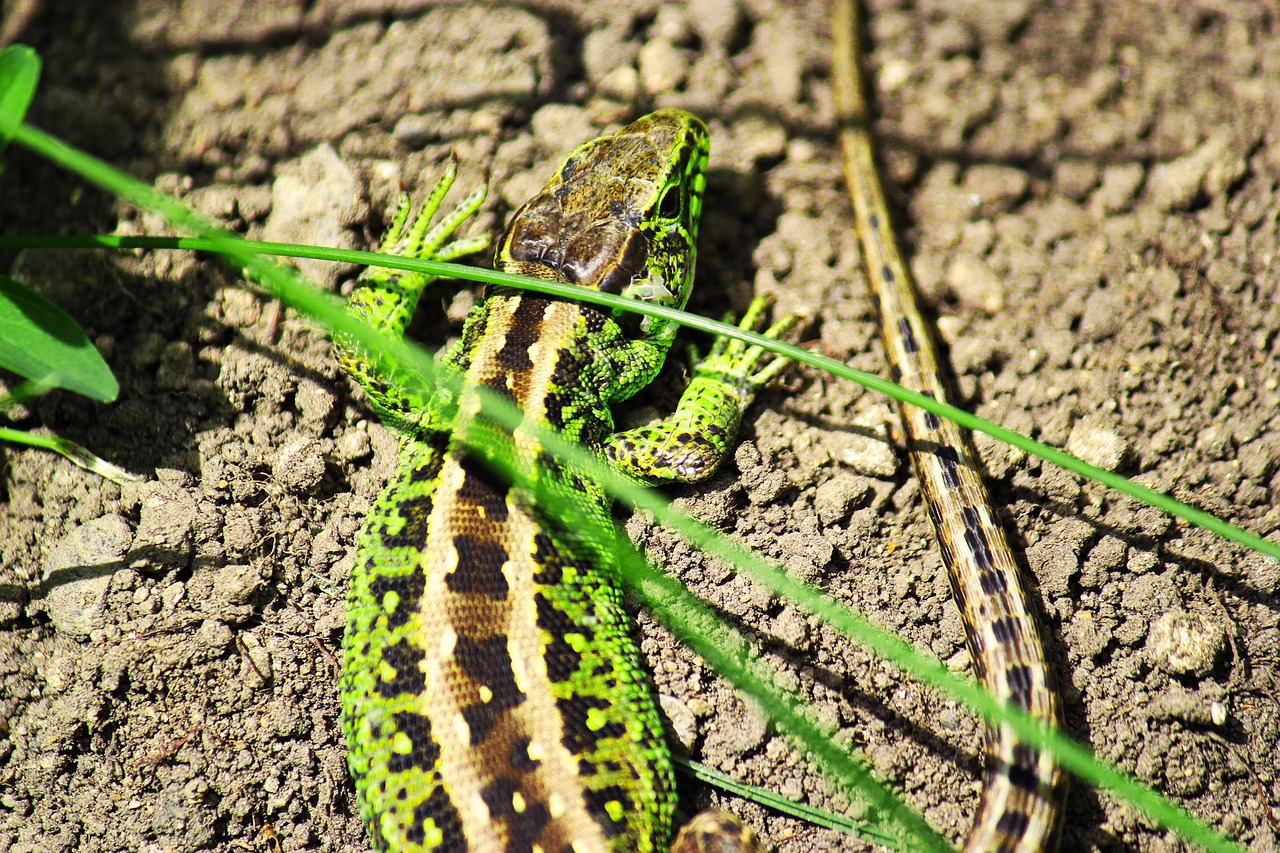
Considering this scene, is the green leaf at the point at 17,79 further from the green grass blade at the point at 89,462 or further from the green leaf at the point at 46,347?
the green grass blade at the point at 89,462

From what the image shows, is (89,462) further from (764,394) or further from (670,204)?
(764,394)

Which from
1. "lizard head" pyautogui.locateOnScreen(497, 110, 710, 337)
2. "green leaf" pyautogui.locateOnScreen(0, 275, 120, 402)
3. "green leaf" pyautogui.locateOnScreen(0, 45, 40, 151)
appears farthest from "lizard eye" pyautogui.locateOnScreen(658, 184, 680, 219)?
"green leaf" pyautogui.locateOnScreen(0, 45, 40, 151)

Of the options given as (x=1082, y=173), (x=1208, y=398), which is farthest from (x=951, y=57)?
(x=1208, y=398)

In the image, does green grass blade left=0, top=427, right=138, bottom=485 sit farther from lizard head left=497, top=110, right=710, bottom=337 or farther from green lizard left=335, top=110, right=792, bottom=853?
lizard head left=497, top=110, right=710, bottom=337

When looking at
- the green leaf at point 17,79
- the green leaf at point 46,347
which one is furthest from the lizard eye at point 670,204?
the green leaf at point 17,79

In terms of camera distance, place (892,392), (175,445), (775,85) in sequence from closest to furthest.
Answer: (892,392) < (175,445) < (775,85)

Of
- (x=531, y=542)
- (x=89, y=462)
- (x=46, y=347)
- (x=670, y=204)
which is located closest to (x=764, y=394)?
(x=670, y=204)

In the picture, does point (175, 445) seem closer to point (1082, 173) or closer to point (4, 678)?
point (4, 678)
